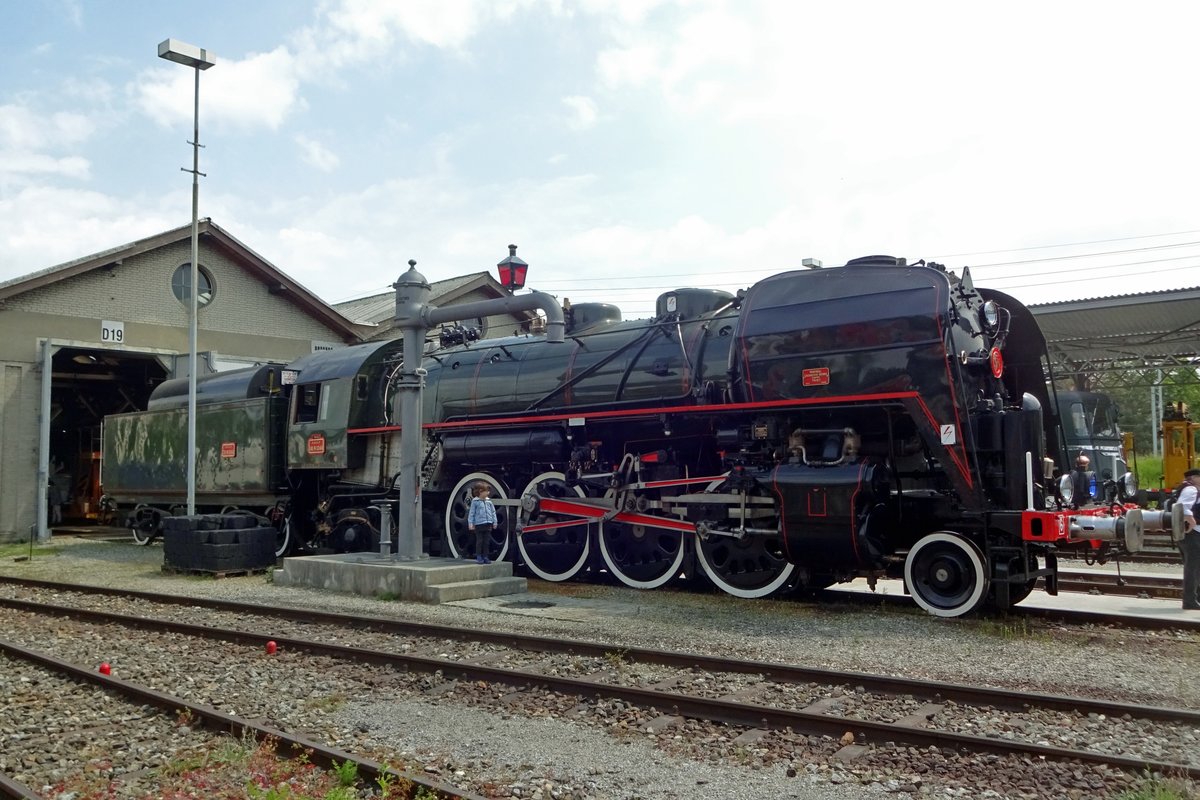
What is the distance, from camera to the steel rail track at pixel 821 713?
15.6ft

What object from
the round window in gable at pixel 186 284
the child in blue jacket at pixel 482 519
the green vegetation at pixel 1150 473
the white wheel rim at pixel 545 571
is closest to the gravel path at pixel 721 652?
the white wheel rim at pixel 545 571

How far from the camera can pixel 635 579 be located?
37.1 ft

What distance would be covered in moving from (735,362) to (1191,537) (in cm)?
474

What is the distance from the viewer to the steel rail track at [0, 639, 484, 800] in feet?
14.4

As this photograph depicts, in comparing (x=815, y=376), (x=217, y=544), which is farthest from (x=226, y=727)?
(x=217, y=544)

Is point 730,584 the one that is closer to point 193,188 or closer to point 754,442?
point 754,442

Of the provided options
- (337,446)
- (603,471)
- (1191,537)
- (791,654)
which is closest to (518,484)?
(603,471)

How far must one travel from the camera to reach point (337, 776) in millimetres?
4660

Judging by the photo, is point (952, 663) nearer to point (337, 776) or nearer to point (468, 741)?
point (468, 741)

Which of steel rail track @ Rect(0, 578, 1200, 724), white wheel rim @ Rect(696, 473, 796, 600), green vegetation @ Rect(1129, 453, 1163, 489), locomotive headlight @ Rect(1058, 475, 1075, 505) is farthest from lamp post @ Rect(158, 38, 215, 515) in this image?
green vegetation @ Rect(1129, 453, 1163, 489)

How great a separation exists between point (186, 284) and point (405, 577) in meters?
14.7

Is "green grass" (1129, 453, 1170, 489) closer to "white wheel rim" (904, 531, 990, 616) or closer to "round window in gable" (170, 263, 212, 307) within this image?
"white wheel rim" (904, 531, 990, 616)

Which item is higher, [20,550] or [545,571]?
[545,571]

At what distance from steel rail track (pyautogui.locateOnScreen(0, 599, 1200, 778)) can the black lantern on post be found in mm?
5929
